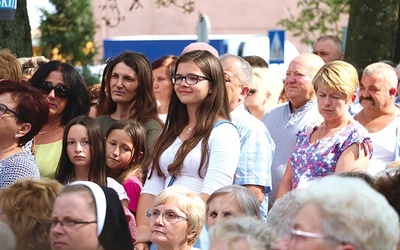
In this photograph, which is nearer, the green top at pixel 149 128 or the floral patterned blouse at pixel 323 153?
the floral patterned blouse at pixel 323 153

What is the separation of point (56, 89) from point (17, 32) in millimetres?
2395

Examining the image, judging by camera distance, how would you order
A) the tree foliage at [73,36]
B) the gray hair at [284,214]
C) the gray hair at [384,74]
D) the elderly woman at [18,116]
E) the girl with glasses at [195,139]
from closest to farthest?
the gray hair at [284,214] → the elderly woman at [18,116] → the girl with glasses at [195,139] → the gray hair at [384,74] → the tree foliage at [73,36]

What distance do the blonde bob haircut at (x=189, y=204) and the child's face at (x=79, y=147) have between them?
1.04m

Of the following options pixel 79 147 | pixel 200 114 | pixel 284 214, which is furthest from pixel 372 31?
pixel 284 214

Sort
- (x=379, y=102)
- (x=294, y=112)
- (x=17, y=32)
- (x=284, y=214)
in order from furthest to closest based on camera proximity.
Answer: (x=17, y=32) → (x=379, y=102) → (x=294, y=112) → (x=284, y=214)

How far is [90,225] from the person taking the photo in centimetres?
421

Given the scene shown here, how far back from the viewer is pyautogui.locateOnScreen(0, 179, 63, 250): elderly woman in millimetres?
4359

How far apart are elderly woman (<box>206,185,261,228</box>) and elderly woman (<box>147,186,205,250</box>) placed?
0.28ft

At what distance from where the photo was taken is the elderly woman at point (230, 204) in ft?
→ 18.9

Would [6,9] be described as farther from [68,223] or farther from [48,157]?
[68,223]

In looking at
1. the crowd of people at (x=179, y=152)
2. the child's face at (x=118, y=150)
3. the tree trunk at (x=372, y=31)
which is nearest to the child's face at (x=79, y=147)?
the crowd of people at (x=179, y=152)

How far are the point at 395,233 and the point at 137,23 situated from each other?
33.3 metres

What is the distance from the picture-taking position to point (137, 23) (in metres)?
36.4

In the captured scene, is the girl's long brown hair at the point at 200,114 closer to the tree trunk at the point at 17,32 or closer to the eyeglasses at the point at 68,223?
the eyeglasses at the point at 68,223
